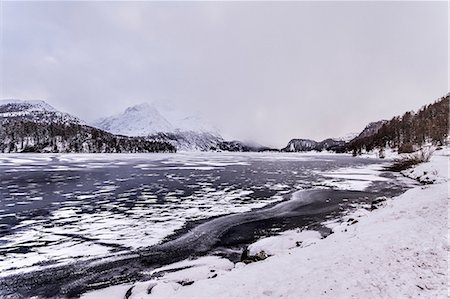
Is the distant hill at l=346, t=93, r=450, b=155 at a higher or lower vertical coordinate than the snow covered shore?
higher

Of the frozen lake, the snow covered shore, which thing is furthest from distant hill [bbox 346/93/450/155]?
the snow covered shore

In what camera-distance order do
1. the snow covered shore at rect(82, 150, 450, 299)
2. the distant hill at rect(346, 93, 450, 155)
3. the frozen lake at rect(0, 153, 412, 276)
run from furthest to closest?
the distant hill at rect(346, 93, 450, 155) → the frozen lake at rect(0, 153, 412, 276) → the snow covered shore at rect(82, 150, 450, 299)

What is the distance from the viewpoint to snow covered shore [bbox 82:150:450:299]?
751cm

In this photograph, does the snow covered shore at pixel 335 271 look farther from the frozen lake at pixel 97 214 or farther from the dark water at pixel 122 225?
the frozen lake at pixel 97 214

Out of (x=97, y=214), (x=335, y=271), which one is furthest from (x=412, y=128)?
(x=335, y=271)

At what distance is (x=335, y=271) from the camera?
27.8ft

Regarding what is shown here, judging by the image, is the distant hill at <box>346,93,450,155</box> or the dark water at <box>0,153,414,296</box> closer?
the dark water at <box>0,153,414,296</box>

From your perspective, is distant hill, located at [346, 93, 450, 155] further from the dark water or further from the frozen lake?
the dark water

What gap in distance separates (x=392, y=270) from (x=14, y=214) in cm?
2096

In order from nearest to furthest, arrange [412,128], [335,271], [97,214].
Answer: [335,271] < [97,214] < [412,128]

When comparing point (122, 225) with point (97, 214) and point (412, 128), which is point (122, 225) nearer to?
point (97, 214)

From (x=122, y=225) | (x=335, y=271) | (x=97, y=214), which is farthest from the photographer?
(x=97, y=214)

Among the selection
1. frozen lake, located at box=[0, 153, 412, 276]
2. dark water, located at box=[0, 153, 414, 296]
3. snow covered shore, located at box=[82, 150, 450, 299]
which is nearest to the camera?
snow covered shore, located at box=[82, 150, 450, 299]

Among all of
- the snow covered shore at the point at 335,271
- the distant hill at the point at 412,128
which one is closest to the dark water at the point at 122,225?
the snow covered shore at the point at 335,271
